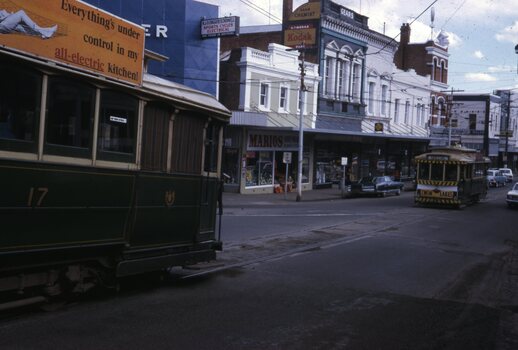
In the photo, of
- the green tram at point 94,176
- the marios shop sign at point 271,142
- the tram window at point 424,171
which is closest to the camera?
the green tram at point 94,176

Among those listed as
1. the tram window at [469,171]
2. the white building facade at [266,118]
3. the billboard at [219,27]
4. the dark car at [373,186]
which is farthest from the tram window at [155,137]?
the dark car at [373,186]

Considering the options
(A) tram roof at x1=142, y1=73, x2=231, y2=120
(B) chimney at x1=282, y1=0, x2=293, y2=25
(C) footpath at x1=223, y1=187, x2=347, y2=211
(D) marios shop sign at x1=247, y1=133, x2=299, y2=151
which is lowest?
(C) footpath at x1=223, y1=187, x2=347, y2=211

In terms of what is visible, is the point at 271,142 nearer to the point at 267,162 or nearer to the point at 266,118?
the point at 267,162

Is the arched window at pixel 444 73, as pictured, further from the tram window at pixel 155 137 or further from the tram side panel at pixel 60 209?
the tram side panel at pixel 60 209

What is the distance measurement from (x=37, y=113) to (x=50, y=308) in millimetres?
2387

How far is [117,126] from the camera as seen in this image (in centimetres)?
727

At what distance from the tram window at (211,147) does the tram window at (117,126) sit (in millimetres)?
1812

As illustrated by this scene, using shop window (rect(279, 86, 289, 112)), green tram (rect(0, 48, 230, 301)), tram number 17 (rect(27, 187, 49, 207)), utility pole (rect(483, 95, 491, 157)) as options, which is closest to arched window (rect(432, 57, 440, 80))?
utility pole (rect(483, 95, 491, 157))

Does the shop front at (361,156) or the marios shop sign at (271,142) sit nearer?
the marios shop sign at (271,142)

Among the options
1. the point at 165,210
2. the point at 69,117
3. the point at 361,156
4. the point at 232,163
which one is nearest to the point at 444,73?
the point at 361,156

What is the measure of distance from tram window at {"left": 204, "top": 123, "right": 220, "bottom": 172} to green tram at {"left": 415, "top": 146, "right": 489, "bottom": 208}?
21.8m

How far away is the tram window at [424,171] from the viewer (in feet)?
97.2

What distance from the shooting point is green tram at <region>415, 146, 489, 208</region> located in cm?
2869

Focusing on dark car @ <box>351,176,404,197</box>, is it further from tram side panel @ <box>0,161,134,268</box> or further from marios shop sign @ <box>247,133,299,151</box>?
tram side panel @ <box>0,161,134,268</box>
